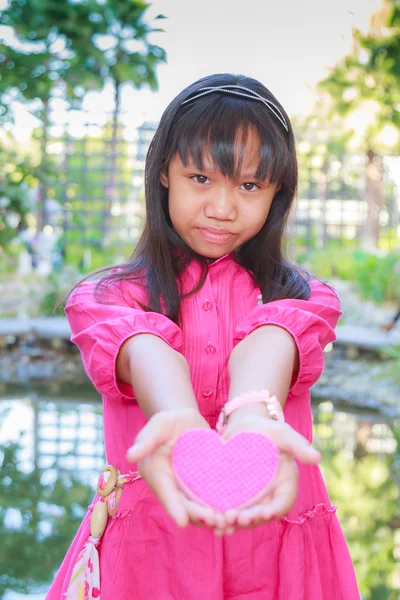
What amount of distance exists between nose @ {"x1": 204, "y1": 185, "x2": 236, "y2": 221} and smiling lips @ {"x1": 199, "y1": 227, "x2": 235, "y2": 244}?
A: 2 cm

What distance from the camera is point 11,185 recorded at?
16.2ft

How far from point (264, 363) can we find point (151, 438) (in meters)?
0.19

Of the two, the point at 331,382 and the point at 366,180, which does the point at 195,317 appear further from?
the point at 366,180

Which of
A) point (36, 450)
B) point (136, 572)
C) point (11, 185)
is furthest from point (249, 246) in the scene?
point (11, 185)

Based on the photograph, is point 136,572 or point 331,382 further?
point 331,382

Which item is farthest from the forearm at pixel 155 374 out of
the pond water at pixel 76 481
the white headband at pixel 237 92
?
the pond water at pixel 76 481

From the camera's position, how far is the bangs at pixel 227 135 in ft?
3.12

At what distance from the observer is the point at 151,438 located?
703 mm

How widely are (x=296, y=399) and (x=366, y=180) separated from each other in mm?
8052

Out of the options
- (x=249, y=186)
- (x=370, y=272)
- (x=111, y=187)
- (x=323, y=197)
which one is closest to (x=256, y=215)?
(x=249, y=186)

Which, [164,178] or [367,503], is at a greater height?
[164,178]

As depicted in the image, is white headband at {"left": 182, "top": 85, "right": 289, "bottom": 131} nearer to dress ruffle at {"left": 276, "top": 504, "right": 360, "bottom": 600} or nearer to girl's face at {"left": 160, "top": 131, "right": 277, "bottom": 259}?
girl's face at {"left": 160, "top": 131, "right": 277, "bottom": 259}

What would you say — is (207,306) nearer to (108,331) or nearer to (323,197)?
(108,331)

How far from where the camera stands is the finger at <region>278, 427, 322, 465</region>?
2.28 feet
